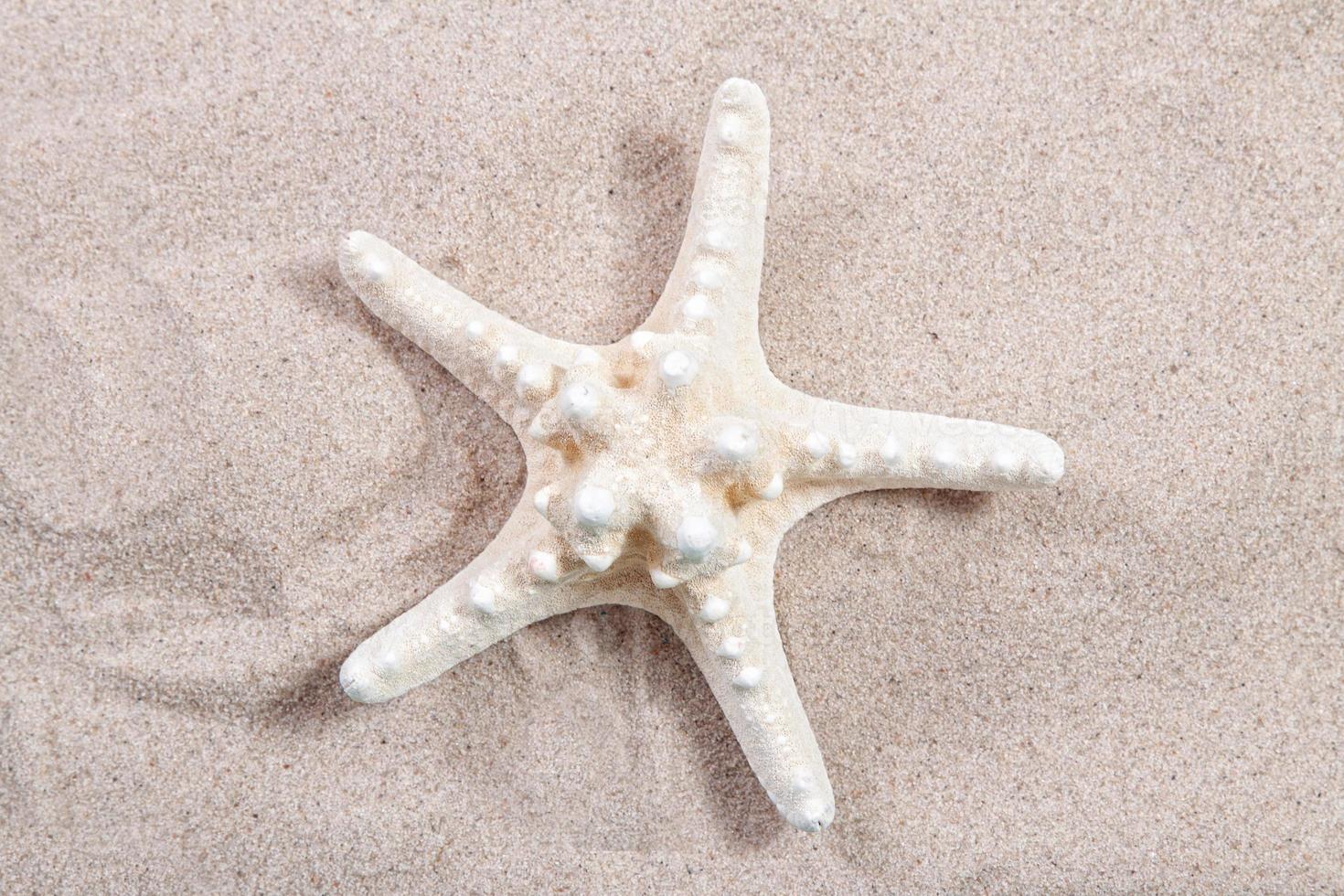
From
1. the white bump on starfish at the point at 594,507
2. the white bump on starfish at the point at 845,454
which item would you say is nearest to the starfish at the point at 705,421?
the white bump on starfish at the point at 845,454

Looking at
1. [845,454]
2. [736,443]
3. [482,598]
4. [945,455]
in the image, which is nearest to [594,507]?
[736,443]

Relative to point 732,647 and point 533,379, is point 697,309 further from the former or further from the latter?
point 732,647

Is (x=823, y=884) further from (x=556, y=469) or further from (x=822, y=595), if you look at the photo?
(x=556, y=469)

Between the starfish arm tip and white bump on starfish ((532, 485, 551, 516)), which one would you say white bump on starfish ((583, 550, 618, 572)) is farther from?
the starfish arm tip

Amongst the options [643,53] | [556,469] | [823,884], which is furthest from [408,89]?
Answer: [823,884]

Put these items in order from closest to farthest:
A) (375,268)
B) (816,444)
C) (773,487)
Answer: (773,487) → (816,444) → (375,268)

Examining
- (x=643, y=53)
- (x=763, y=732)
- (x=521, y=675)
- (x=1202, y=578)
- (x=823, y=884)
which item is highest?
(x=643, y=53)
